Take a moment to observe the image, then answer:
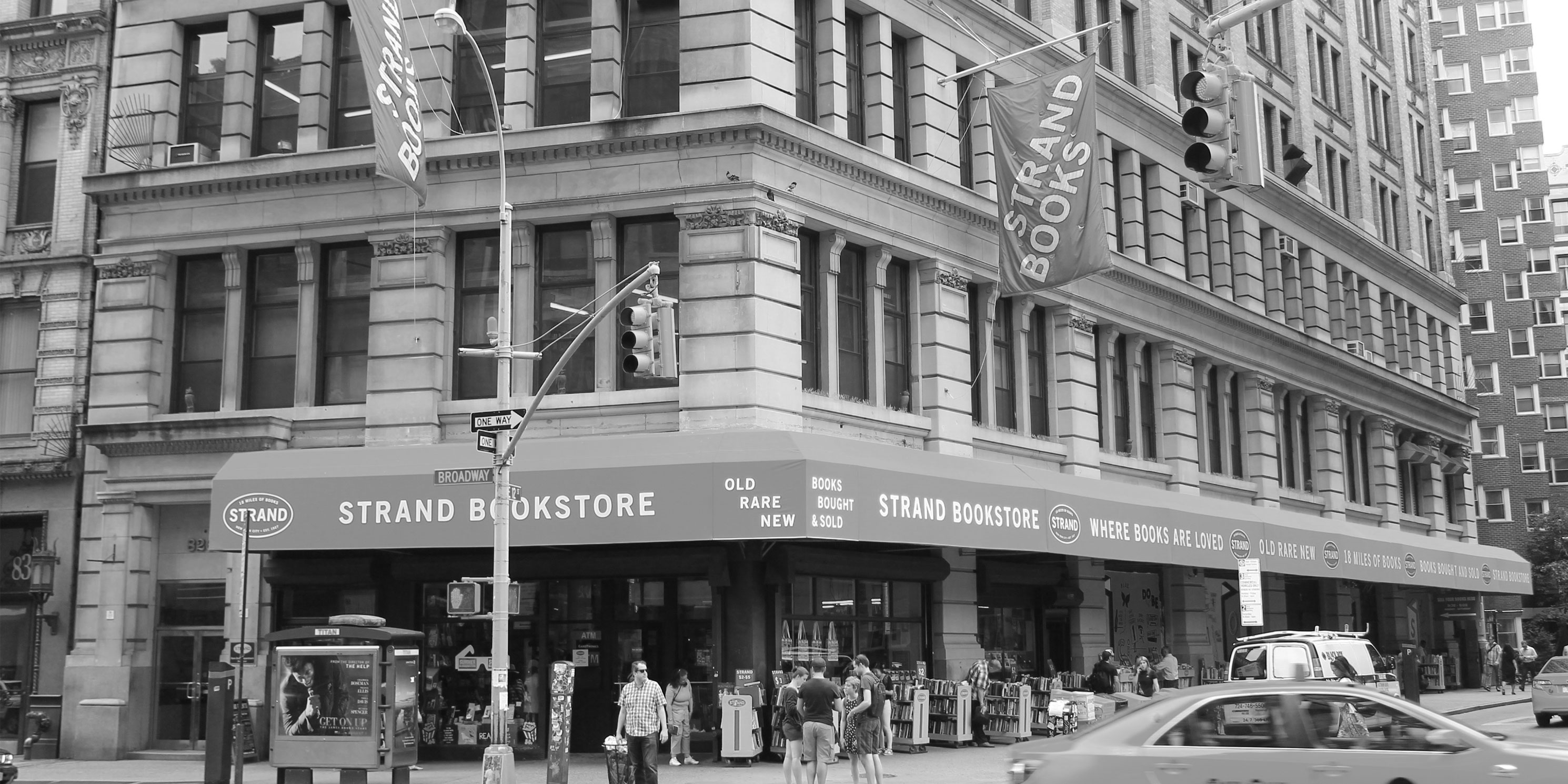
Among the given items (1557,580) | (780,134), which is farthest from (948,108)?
(1557,580)

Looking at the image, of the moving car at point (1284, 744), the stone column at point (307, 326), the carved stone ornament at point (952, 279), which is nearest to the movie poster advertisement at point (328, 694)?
the stone column at point (307, 326)

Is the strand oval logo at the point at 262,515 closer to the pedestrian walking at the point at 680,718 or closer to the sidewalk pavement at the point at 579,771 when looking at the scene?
the sidewalk pavement at the point at 579,771

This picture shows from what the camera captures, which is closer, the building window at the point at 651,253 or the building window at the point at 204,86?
the building window at the point at 651,253

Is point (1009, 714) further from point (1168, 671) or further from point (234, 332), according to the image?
point (234, 332)

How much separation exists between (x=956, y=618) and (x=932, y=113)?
10037 mm

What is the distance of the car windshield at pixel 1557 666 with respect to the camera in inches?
1283

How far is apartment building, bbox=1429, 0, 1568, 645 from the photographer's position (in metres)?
76.7

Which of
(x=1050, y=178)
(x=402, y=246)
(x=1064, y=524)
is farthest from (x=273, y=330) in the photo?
(x=1064, y=524)

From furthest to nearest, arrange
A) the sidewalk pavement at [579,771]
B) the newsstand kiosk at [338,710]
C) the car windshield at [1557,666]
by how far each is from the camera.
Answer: the car windshield at [1557,666] → the sidewalk pavement at [579,771] → the newsstand kiosk at [338,710]

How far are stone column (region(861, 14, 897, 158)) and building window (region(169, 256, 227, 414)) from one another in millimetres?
12795

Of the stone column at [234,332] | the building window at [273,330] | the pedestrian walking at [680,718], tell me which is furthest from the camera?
the building window at [273,330]

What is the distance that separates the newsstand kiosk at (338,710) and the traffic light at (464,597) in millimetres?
1763

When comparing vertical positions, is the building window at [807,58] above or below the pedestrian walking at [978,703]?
above

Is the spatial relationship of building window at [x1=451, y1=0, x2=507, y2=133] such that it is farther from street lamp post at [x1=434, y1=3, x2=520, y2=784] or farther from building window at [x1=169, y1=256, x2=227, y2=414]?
building window at [x1=169, y1=256, x2=227, y2=414]
